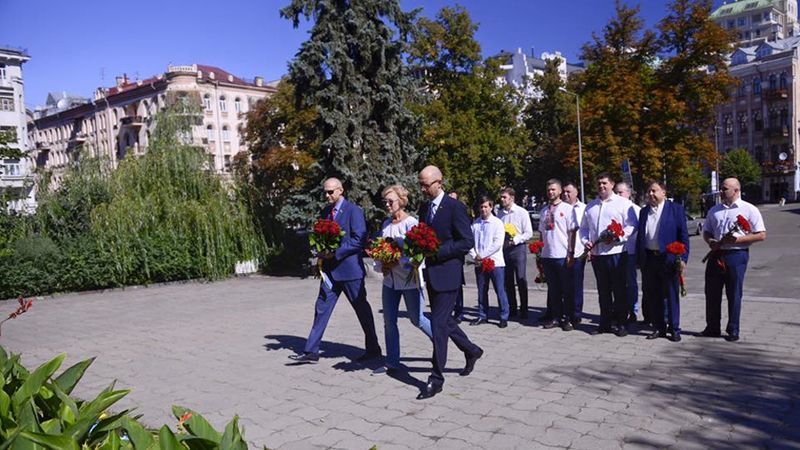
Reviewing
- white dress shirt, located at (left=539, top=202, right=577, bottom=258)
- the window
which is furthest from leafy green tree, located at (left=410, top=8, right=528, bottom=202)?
the window

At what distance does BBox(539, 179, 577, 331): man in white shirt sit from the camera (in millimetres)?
9102

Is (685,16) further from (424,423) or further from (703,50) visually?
(424,423)

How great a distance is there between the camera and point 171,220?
61.3 feet

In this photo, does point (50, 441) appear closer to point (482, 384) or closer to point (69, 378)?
point (69, 378)

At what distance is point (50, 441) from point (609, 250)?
7373mm

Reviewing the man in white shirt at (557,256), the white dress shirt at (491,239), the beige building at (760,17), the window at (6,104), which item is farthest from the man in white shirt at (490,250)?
the beige building at (760,17)

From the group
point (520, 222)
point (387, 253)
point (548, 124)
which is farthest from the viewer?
point (548, 124)

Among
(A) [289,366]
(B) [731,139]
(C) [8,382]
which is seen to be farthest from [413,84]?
(B) [731,139]

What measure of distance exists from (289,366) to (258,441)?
8.20 feet

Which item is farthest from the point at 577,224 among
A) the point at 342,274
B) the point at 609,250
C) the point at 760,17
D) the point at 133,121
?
the point at 760,17

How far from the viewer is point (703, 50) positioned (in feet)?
83.6

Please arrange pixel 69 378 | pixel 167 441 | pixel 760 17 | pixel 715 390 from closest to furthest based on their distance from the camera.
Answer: pixel 167 441 < pixel 69 378 < pixel 715 390 < pixel 760 17

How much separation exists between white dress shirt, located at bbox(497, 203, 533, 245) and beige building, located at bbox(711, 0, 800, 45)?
136 meters

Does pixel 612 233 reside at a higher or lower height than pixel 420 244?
lower
